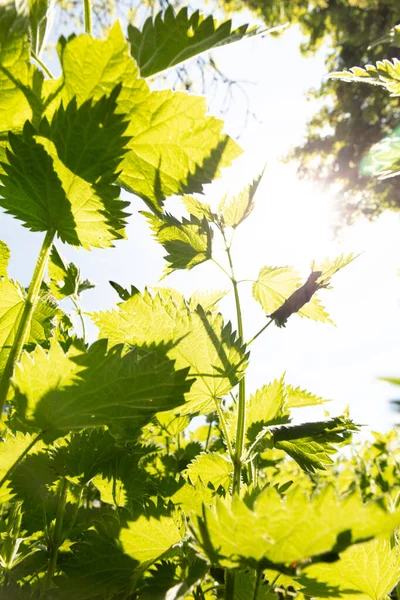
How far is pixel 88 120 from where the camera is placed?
2.08ft

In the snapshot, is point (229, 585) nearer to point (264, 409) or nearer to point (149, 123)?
point (264, 409)

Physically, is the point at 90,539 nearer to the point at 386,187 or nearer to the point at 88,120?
the point at 88,120

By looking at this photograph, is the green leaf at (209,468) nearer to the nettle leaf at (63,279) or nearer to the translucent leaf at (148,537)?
the translucent leaf at (148,537)

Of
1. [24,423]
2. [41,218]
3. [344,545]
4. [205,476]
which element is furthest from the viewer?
[205,476]

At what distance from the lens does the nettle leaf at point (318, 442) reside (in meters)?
0.84

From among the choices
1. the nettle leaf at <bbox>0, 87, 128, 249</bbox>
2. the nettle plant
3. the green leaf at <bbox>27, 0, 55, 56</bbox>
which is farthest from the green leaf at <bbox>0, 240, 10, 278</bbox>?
the green leaf at <bbox>27, 0, 55, 56</bbox>

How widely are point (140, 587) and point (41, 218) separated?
0.69m

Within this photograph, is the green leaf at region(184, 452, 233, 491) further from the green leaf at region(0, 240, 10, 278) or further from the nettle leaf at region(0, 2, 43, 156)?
the nettle leaf at region(0, 2, 43, 156)

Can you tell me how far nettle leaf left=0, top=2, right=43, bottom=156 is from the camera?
592 millimetres

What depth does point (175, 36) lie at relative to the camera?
708 millimetres

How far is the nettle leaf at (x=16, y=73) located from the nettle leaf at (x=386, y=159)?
→ 2.18ft

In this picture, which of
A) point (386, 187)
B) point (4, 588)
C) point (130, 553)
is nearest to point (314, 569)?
point (130, 553)

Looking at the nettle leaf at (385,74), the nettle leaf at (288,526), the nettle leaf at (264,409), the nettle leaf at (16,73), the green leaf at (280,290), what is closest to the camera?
the nettle leaf at (288,526)

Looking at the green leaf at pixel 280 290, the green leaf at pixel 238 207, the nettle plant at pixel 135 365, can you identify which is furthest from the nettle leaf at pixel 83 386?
the green leaf at pixel 238 207
